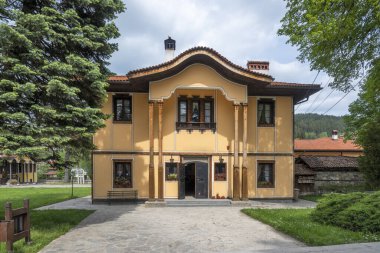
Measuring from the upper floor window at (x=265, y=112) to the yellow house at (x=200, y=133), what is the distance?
0.02 metres

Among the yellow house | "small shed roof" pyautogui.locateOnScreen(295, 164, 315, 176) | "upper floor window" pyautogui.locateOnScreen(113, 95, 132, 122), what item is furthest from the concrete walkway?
"small shed roof" pyautogui.locateOnScreen(295, 164, 315, 176)

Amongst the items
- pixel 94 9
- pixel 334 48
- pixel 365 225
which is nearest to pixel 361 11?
pixel 334 48

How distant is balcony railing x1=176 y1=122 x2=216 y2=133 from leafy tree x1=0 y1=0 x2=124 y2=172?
7878mm

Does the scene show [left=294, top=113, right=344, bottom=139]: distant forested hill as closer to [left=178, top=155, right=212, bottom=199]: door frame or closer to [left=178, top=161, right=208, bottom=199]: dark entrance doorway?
[left=178, top=155, right=212, bottom=199]: door frame

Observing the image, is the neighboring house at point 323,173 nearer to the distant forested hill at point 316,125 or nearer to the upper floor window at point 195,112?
the upper floor window at point 195,112

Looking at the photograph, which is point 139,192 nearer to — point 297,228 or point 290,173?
point 290,173

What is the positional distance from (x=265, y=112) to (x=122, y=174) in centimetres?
906

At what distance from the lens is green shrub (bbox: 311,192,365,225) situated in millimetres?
10740

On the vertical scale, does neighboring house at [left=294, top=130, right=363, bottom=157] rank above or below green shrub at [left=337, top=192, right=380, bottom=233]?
above

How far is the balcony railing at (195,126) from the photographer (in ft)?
61.5

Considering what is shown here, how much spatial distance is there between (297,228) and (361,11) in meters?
7.36

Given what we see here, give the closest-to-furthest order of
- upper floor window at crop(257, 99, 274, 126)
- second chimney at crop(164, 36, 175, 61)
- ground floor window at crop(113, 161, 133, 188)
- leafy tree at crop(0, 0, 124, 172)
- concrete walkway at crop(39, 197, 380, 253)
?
concrete walkway at crop(39, 197, 380, 253) → leafy tree at crop(0, 0, 124, 172) → ground floor window at crop(113, 161, 133, 188) → upper floor window at crop(257, 99, 274, 126) → second chimney at crop(164, 36, 175, 61)

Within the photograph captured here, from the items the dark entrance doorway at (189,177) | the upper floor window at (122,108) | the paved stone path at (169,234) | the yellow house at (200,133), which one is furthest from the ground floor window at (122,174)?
the dark entrance doorway at (189,177)

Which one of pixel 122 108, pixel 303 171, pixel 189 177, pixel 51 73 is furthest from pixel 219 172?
pixel 51 73
